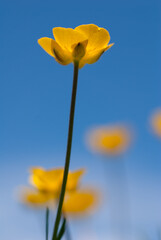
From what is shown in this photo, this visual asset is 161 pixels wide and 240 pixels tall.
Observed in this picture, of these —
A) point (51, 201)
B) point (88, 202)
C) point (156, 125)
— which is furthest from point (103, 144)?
point (51, 201)

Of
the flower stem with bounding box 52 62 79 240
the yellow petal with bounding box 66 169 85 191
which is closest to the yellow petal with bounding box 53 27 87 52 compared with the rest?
the flower stem with bounding box 52 62 79 240

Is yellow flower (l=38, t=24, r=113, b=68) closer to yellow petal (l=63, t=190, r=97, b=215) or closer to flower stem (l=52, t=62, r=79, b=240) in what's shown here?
flower stem (l=52, t=62, r=79, b=240)

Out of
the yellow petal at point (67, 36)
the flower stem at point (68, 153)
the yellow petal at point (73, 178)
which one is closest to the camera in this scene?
the flower stem at point (68, 153)

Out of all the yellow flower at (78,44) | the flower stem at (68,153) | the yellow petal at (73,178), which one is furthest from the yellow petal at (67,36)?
the yellow petal at (73,178)

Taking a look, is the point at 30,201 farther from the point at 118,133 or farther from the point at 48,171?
the point at 118,133

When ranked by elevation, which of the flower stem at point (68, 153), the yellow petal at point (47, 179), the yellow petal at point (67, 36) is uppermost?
the yellow petal at point (67, 36)

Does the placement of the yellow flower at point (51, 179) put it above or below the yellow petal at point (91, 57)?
below

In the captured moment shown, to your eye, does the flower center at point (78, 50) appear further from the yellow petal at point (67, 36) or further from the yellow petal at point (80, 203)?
the yellow petal at point (80, 203)

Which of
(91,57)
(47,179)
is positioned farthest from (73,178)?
(91,57)
